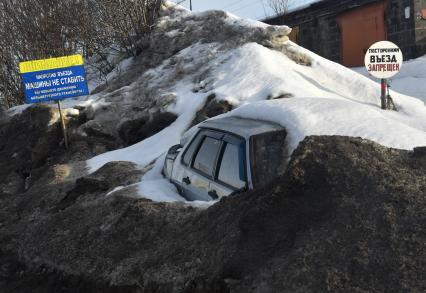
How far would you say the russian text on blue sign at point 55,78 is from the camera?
13.8 metres

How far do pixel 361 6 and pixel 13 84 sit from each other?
13.6 metres

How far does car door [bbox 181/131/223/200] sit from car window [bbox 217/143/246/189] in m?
0.15

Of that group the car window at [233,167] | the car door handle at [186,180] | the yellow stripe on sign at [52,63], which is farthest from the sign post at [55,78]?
the car window at [233,167]

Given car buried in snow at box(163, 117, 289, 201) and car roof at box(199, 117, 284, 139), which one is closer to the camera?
car buried in snow at box(163, 117, 289, 201)

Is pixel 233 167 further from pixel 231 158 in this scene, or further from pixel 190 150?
pixel 190 150

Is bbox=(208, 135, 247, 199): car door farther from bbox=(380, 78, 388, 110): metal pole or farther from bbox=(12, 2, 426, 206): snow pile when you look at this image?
bbox=(380, 78, 388, 110): metal pole

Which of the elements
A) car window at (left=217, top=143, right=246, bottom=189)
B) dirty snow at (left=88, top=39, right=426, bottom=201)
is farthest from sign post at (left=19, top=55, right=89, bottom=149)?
car window at (left=217, top=143, right=246, bottom=189)

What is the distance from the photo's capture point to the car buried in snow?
4648mm

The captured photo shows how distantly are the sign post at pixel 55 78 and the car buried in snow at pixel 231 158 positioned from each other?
345 inches

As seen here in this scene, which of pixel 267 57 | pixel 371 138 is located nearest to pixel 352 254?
pixel 371 138

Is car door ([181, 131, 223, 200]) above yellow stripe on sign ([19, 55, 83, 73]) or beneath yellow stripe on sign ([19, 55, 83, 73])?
beneath

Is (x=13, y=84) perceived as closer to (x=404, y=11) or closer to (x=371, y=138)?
(x=404, y=11)

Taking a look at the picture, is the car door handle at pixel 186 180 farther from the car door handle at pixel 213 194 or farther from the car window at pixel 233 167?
the car window at pixel 233 167

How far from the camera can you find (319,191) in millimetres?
3891
